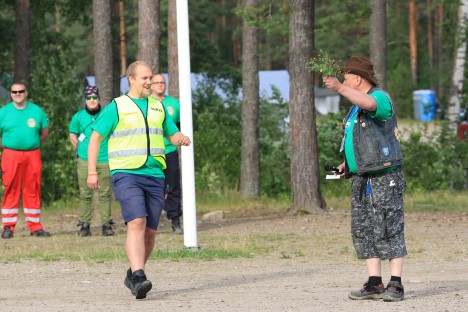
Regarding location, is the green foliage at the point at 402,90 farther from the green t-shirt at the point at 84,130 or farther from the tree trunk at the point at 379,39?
the green t-shirt at the point at 84,130

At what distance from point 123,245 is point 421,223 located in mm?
4954

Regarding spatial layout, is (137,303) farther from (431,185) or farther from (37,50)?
(37,50)

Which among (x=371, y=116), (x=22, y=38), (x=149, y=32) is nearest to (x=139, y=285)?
(x=371, y=116)

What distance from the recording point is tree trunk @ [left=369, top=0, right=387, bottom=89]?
24781mm

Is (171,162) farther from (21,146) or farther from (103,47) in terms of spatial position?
(103,47)

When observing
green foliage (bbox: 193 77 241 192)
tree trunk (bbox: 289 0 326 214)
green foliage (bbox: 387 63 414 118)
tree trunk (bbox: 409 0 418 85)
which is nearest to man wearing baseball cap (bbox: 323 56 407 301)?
tree trunk (bbox: 289 0 326 214)

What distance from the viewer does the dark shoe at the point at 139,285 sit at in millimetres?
9805

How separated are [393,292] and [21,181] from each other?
780 cm

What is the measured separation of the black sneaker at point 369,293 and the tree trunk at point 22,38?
752 inches

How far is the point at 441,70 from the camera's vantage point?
73312mm

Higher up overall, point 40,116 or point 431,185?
point 40,116

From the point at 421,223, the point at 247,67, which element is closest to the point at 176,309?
the point at 421,223

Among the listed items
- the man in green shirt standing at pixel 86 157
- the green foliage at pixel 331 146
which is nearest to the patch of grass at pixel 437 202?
the green foliage at pixel 331 146

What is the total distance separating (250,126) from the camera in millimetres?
24469
